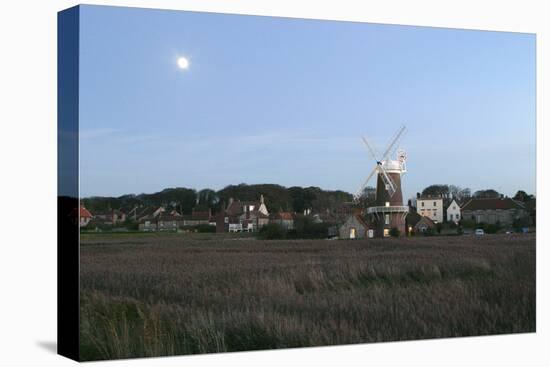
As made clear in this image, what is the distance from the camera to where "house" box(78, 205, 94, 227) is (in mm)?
12493

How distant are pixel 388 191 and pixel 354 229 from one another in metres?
0.76

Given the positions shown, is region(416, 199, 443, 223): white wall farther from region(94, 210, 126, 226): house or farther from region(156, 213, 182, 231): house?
region(94, 210, 126, 226): house

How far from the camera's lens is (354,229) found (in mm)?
14523

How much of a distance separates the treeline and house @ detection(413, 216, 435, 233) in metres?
1.53

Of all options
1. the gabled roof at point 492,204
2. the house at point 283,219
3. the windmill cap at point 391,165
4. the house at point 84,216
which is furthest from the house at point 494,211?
the house at point 84,216

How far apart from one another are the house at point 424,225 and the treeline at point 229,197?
1.53 metres

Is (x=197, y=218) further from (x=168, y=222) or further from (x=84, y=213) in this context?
(x=84, y=213)

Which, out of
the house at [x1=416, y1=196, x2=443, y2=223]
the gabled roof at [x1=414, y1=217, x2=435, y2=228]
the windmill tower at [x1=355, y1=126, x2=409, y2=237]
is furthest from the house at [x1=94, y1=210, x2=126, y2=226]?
the gabled roof at [x1=414, y1=217, x2=435, y2=228]

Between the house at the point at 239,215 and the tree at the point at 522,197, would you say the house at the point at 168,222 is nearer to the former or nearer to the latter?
the house at the point at 239,215

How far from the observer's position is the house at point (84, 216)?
12493mm

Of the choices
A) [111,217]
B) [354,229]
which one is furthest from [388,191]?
[111,217]

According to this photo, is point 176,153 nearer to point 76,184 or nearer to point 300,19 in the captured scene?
point 76,184

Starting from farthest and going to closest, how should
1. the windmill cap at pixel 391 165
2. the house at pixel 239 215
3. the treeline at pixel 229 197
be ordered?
the windmill cap at pixel 391 165, the house at pixel 239 215, the treeline at pixel 229 197

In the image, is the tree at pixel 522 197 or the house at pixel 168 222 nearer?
the house at pixel 168 222
